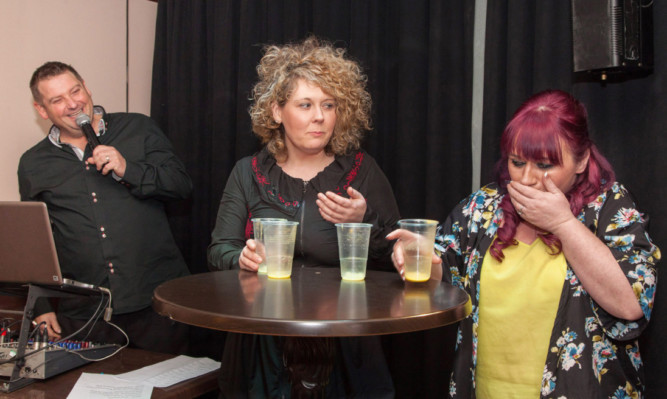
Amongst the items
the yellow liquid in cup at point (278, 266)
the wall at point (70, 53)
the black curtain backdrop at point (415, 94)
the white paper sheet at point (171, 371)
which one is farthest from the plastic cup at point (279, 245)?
the wall at point (70, 53)

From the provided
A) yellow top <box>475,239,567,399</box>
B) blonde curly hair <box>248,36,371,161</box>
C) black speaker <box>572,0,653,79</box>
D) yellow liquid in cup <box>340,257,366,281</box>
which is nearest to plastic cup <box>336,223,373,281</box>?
yellow liquid in cup <box>340,257,366,281</box>

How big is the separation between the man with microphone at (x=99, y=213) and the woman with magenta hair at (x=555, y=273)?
4.87 ft

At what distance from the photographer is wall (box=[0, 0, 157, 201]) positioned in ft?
9.93

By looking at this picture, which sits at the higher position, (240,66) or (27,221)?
(240,66)

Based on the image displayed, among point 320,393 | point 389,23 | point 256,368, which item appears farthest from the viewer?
point 389,23

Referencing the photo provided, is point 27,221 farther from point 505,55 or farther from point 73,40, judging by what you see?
point 505,55

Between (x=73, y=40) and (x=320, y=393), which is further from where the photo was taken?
Result: (x=73, y=40)

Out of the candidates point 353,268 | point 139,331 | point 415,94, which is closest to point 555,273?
point 353,268

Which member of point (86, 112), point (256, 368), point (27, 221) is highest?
point (86, 112)

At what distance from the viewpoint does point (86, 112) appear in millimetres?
2762

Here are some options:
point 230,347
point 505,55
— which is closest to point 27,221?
point 230,347

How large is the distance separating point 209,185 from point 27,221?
131 cm

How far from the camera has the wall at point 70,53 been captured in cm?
303

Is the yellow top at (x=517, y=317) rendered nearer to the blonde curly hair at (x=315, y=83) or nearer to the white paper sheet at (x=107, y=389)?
the blonde curly hair at (x=315, y=83)
